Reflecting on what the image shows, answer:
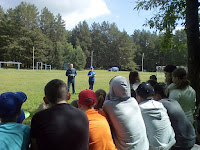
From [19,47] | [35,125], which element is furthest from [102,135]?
[19,47]

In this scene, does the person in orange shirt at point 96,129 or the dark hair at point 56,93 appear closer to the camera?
the dark hair at point 56,93

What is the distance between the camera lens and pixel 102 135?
2445 mm

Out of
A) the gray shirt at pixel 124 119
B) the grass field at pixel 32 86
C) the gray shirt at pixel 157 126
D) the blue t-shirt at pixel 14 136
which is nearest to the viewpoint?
the blue t-shirt at pixel 14 136

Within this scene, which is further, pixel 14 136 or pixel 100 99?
pixel 100 99

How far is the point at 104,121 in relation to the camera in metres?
2.55

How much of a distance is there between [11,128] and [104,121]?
1.08 metres

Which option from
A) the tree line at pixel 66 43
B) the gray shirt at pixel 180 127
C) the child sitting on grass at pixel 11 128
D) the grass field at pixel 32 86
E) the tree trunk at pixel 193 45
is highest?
the tree line at pixel 66 43

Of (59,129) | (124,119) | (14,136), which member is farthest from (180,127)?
(14,136)

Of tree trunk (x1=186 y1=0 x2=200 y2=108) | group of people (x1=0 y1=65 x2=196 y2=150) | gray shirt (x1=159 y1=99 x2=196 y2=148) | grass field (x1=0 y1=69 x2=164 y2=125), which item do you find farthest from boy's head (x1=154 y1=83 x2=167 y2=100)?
grass field (x1=0 y1=69 x2=164 y2=125)

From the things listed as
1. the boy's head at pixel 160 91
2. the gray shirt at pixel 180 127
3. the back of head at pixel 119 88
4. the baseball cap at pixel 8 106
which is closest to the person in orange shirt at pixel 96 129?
the back of head at pixel 119 88

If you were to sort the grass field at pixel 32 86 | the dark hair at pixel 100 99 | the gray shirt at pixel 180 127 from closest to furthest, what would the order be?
1. the gray shirt at pixel 180 127
2. the dark hair at pixel 100 99
3. the grass field at pixel 32 86

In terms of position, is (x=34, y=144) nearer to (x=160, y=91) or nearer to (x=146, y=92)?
(x=146, y=92)

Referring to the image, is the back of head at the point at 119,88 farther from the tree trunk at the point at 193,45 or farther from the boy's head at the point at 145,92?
the tree trunk at the point at 193,45

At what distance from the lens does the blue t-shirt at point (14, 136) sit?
1909 mm
